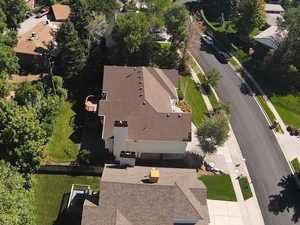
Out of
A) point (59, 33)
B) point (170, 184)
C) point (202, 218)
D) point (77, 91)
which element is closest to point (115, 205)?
point (170, 184)

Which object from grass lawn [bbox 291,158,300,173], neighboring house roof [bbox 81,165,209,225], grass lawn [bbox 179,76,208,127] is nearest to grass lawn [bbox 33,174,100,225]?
neighboring house roof [bbox 81,165,209,225]

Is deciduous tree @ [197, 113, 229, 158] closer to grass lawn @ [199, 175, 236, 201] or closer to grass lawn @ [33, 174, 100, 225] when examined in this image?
grass lawn @ [199, 175, 236, 201]

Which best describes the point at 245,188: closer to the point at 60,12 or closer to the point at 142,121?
the point at 142,121

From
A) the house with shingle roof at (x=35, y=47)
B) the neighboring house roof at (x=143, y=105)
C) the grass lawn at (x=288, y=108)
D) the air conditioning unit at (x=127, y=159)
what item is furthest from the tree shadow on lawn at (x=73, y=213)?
the grass lawn at (x=288, y=108)

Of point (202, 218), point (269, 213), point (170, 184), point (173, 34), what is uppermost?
point (173, 34)

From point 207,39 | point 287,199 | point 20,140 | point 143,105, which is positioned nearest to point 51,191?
point 20,140

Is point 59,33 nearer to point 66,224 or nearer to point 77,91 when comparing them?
point 77,91
